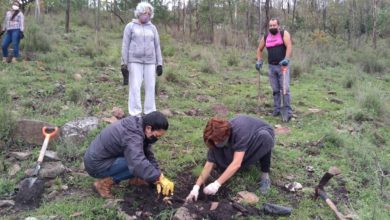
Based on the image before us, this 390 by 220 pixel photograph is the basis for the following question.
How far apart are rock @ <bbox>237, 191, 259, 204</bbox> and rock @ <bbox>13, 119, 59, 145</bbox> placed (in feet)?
7.58

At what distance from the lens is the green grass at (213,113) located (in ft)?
14.8

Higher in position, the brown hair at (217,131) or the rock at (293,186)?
the brown hair at (217,131)

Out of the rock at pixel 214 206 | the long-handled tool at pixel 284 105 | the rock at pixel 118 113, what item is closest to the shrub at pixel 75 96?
the rock at pixel 118 113

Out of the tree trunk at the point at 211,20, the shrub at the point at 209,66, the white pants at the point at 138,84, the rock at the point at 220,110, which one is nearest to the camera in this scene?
the white pants at the point at 138,84

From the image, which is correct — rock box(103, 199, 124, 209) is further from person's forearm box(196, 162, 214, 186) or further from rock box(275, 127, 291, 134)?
rock box(275, 127, 291, 134)

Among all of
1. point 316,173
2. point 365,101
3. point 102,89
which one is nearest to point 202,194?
point 316,173

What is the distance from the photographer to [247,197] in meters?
4.29

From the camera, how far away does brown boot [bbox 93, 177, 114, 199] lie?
4168mm

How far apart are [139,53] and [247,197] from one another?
8.47 ft

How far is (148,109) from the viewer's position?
6195mm

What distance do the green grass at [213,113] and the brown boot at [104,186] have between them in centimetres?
9

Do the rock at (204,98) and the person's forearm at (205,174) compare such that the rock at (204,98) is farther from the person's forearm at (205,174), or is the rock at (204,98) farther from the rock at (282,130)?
the person's forearm at (205,174)

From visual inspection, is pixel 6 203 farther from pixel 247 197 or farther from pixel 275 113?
pixel 275 113

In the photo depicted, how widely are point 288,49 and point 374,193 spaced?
2.89 m
